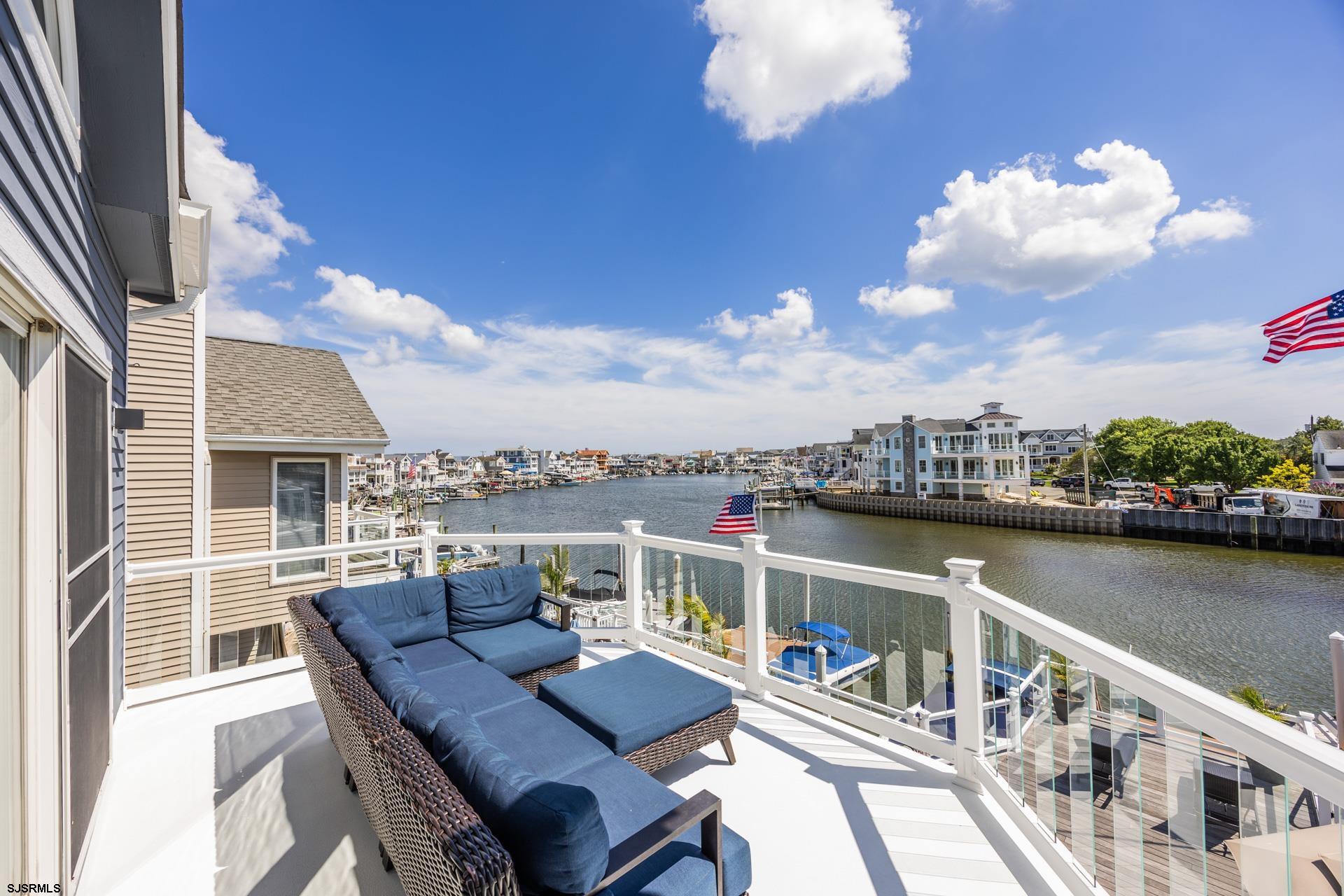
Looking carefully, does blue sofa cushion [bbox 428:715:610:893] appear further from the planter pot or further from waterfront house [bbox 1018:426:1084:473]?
waterfront house [bbox 1018:426:1084:473]

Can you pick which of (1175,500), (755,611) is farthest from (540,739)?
(1175,500)

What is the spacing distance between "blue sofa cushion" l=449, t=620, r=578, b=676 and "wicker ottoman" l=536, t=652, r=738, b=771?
0.48 m

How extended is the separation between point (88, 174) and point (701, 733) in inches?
154

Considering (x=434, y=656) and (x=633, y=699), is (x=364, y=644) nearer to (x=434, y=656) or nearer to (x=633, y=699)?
(x=434, y=656)

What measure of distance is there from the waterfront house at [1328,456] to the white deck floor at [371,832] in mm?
46260

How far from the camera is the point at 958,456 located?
1305 inches

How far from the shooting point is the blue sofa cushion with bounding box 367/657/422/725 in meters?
1.65

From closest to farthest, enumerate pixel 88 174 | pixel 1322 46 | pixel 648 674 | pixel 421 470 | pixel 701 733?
pixel 88 174 → pixel 701 733 → pixel 648 674 → pixel 1322 46 → pixel 421 470

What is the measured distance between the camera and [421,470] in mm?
58438

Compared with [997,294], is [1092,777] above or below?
below

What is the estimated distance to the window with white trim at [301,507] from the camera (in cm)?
645

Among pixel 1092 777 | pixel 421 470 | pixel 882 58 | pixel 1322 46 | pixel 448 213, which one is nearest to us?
pixel 1092 777

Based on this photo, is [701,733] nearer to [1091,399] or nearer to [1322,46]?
[1322,46]

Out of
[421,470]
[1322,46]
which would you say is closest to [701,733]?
[1322,46]
